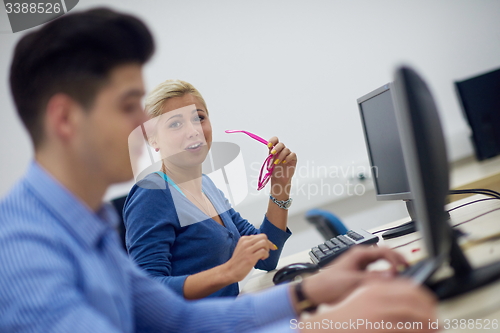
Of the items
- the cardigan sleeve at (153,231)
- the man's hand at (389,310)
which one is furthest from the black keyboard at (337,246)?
the man's hand at (389,310)

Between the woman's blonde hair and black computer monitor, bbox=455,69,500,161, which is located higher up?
the woman's blonde hair

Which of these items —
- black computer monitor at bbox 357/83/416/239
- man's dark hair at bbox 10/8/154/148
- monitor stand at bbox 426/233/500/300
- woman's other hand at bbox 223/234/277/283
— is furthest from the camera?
black computer monitor at bbox 357/83/416/239

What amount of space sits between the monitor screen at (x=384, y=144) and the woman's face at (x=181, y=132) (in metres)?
0.62

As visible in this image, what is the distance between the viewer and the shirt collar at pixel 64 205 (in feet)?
1.48

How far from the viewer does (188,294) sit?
985 millimetres

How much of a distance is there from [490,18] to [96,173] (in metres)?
3.23

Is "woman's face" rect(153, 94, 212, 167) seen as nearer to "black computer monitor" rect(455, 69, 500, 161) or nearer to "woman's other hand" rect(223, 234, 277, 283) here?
"woman's other hand" rect(223, 234, 277, 283)

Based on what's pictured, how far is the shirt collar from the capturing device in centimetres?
45

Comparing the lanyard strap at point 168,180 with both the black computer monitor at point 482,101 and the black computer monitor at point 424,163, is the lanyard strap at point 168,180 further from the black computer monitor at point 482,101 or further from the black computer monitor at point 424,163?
the black computer monitor at point 482,101

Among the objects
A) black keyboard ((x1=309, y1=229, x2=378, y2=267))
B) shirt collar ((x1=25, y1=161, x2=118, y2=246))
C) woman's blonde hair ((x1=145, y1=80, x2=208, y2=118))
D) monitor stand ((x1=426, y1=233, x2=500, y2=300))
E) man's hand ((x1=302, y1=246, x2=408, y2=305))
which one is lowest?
black keyboard ((x1=309, y1=229, x2=378, y2=267))

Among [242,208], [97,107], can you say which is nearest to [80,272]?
[97,107]

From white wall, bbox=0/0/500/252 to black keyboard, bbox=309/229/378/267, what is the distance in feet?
3.58

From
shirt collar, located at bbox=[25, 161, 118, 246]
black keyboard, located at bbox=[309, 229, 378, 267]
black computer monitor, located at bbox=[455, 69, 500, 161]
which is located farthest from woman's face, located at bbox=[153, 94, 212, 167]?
black computer monitor, located at bbox=[455, 69, 500, 161]

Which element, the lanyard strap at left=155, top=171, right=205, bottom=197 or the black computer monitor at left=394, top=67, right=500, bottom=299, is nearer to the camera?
the black computer monitor at left=394, top=67, right=500, bottom=299
